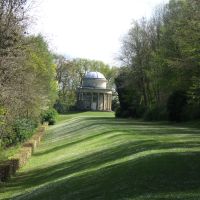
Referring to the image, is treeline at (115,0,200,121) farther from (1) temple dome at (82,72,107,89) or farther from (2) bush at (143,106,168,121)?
(1) temple dome at (82,72,107,89)

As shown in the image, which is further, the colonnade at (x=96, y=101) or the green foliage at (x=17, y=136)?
the colonnade at (x=96, y=101)

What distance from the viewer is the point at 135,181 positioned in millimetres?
13211

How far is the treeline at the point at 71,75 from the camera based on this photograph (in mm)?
117006

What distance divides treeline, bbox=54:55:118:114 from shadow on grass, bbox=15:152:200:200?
3671 inches

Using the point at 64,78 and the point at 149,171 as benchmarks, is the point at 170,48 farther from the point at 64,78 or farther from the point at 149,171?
the point at 64,78

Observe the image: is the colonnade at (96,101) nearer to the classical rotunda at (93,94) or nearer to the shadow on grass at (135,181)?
the classical rotunda at (93,94)

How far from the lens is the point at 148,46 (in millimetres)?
67625

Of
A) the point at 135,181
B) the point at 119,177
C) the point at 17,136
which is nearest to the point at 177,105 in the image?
the point at 17,136

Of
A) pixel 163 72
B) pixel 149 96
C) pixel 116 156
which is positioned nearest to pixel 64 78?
pixel 149 96

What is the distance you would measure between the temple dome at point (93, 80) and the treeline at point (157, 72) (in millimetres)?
45746

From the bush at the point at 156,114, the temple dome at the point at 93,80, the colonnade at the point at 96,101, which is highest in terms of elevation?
the temple dome at the point at 93,80

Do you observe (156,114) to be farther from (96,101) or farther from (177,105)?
(96,101)

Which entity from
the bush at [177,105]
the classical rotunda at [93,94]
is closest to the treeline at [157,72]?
the bush at [177,105]

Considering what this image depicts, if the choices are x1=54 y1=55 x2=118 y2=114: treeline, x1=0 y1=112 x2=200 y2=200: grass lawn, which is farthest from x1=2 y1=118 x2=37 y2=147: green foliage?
x1=54 y1=55 x2=118 y2=114: treeline
